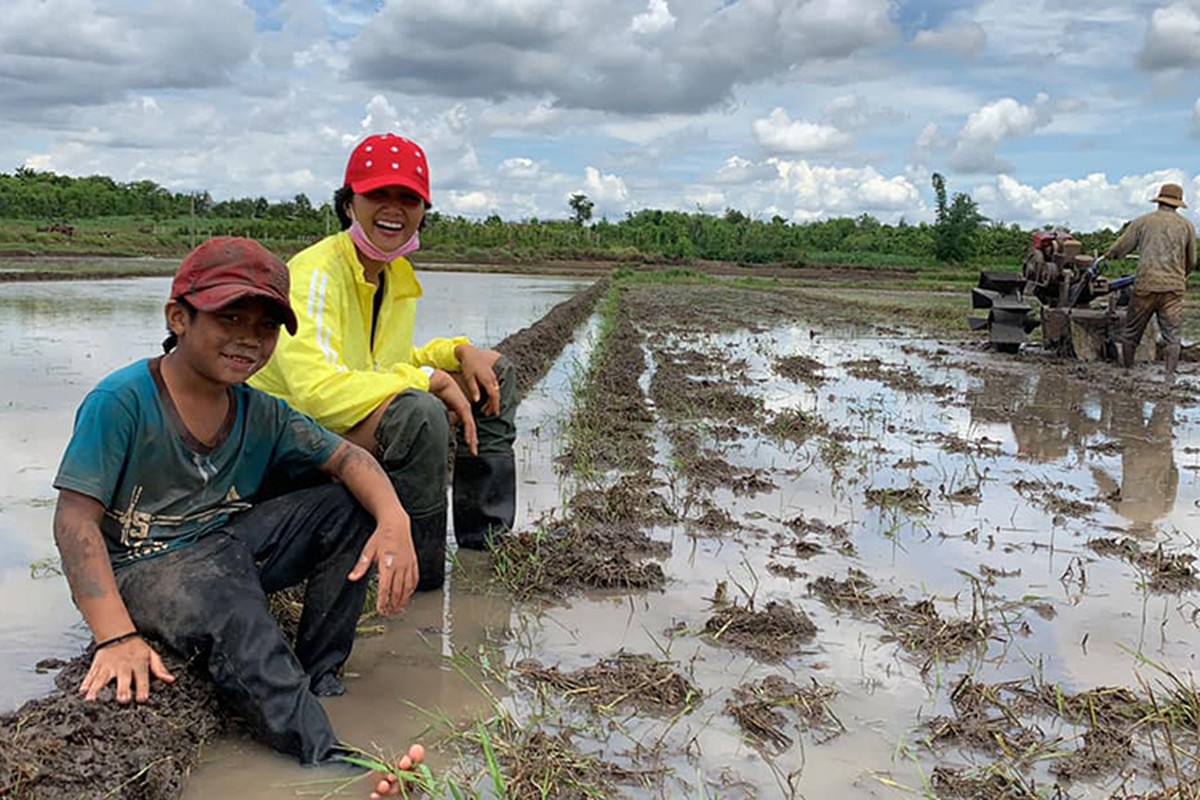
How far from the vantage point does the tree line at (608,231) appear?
40.3 meters

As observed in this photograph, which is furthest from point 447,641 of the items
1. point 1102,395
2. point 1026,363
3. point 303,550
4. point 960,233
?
point 960,233

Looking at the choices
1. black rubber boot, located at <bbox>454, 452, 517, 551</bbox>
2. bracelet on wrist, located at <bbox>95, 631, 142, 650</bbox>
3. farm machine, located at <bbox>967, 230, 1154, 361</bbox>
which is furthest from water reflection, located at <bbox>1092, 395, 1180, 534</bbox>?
bracelet on wrist, located at <bbox>95, 631, 142, 650</bbox>

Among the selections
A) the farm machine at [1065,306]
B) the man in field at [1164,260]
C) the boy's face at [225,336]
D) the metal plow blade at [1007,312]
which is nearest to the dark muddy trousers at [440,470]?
the boy's face at [225,336]

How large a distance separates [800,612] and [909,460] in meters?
2.75

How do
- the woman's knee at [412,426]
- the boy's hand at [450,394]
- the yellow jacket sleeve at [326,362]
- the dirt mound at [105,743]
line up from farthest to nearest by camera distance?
1. the boy's hand at [450,394]
2. the woman's knee at [412,426]
3. the yellow jacket sleeve at [326,362]
4. the dirt mound at [105,743]

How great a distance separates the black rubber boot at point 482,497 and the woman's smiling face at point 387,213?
1.01 m

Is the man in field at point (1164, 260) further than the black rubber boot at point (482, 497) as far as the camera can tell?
Yes

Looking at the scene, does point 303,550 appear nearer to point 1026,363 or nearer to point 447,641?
point 447,641

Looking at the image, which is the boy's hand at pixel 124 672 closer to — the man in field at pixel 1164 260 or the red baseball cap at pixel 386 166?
the red baseball cap at pixel 386 166

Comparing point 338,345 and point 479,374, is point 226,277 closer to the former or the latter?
point 338,345

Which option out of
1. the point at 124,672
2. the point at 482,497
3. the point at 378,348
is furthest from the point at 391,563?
the point at 482,497

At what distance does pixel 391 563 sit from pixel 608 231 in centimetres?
4895

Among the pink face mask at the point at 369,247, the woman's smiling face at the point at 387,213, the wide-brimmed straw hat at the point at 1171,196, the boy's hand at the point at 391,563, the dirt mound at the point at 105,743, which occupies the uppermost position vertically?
the wide-brimmed straw hat at the point at 1171,196

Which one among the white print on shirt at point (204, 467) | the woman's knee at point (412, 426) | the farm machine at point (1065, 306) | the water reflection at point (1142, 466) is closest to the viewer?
the white print on shirt at point (204, 467)
